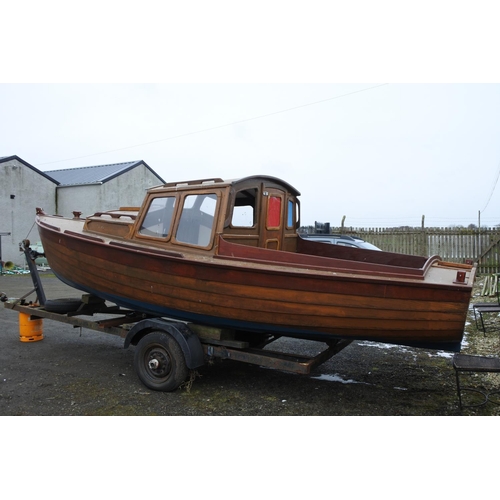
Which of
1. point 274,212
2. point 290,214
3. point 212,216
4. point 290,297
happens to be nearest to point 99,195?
point 290,214

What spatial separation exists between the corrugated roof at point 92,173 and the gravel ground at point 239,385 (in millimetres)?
15786

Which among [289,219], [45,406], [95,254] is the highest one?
[289,219]

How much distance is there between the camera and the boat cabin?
4.45m

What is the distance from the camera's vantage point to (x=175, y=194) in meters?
4.79

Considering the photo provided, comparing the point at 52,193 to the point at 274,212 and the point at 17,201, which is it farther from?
the point at 274,212

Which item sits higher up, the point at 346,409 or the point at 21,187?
the point at 21,187

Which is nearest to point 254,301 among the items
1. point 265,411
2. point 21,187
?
point 265,411

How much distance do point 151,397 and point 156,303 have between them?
933 mm

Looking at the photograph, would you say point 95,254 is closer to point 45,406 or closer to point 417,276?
point 45,406

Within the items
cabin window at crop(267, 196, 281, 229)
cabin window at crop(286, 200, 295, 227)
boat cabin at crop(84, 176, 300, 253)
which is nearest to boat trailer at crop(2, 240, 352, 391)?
boat cabin at crop(84, 176, 300, 253)

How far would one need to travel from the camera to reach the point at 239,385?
4.88 meters

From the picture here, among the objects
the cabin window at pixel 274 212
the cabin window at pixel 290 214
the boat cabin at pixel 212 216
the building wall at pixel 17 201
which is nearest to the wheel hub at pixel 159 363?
the boat cabin at pixel 212 216

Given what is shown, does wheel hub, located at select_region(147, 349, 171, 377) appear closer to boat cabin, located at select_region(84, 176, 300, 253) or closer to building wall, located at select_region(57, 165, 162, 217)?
boat cabin, located at select_region(84, 176, 300, 253)

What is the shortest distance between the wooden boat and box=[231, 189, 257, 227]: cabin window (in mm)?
12
